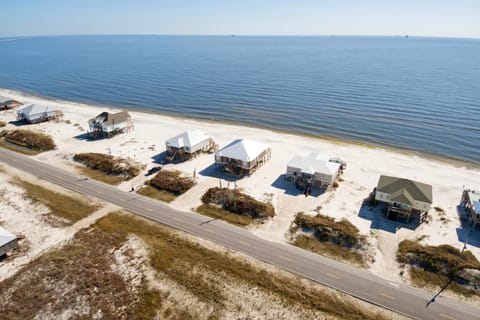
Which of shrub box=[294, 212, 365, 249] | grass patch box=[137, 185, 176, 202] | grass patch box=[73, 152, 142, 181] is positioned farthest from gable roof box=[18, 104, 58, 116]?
shrub box=[294, 212, 365, 249]

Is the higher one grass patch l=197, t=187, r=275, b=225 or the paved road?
grass patch l=197, t=187, r=275, b=225

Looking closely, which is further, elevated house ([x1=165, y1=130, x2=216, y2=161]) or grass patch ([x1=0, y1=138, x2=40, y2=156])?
grass patch ([x1=0, y1=138, x2=40, y2=156])

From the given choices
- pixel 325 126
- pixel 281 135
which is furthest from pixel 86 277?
pixel 325 126

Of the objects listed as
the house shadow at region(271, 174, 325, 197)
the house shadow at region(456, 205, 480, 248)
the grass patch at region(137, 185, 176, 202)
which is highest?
the grass patch at region(137, 185, 176, 202)

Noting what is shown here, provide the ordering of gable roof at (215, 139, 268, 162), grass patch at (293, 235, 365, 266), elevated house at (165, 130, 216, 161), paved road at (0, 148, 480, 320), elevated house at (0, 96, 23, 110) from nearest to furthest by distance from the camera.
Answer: paved road at (0, 148, 480, 320) → grass patch at (293, 235, 365, 266) → gable roof at (215, 139, 268, 162) → elevated house at (165, 130, 216, 161) → elevated house at (0, 96, 23, 110)

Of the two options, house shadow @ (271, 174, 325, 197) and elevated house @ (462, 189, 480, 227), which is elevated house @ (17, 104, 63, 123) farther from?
elevated house @ (462, 189, 480, 227)

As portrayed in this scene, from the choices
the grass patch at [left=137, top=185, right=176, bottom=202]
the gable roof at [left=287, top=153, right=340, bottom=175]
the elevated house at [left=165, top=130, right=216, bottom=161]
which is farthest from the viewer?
the elevated house at [left=165, top=130, right=216, bottom=161]

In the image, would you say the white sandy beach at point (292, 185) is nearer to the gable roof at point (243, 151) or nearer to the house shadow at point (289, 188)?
the house shadow at point (289, 188)

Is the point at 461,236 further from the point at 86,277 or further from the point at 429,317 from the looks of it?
the point at 86,277
